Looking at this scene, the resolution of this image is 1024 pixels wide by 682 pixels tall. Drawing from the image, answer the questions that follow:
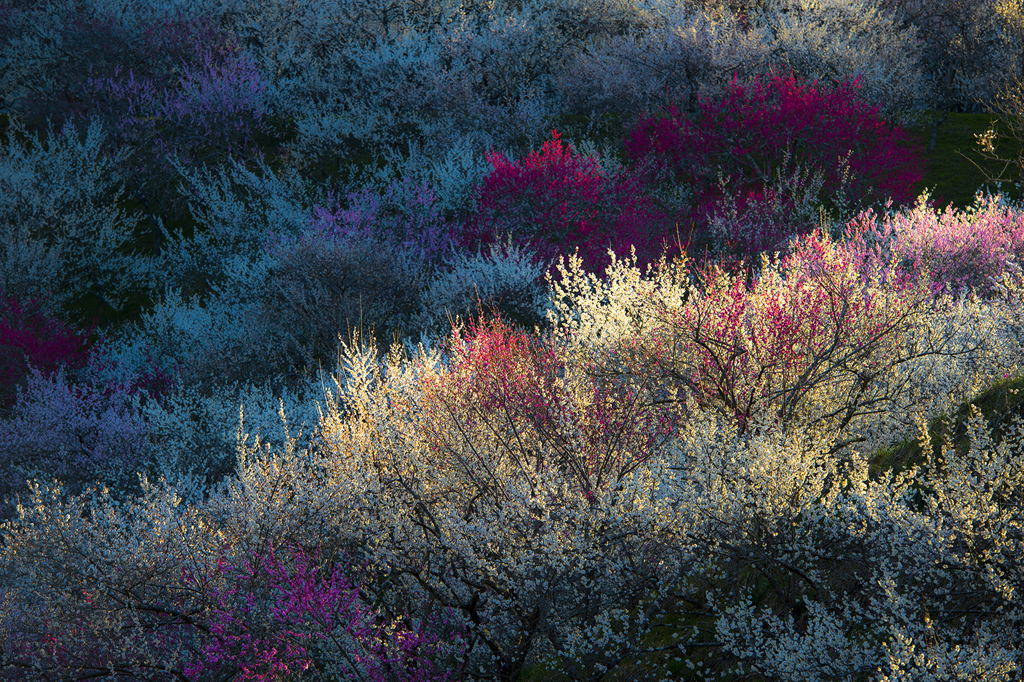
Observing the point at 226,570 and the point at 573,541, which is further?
the point at 226,570

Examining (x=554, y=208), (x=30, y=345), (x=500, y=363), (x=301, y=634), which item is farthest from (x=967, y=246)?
(x=30, y=345)

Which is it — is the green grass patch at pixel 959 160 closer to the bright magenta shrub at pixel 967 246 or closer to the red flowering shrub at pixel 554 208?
the bright magenta shrub at pixel 967 246

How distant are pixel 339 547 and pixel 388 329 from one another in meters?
13.5

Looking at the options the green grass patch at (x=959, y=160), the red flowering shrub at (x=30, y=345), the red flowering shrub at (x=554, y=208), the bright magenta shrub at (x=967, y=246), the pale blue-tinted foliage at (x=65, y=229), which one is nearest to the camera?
the bright magenta shrub at (x=967, y=246)

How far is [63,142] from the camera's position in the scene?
1387 inches

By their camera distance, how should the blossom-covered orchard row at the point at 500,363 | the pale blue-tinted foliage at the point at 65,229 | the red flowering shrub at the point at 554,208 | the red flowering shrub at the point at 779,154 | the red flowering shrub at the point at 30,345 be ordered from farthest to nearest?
the pale blue-tinted foliage at the point at 65,229
the red flowering shrub at the point at 779,154
the red flowering shrub at the point at 554,208
the red flowering shrub at the point at 30,345
the blossom-covered orchard row at the point at 500,363

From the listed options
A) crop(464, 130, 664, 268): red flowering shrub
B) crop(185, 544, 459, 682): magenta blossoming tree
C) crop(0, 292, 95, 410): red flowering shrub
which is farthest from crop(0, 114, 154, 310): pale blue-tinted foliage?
crop(185, 544, 459, 682): magenta blossoming tree

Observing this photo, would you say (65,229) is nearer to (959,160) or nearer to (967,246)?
(967,246)

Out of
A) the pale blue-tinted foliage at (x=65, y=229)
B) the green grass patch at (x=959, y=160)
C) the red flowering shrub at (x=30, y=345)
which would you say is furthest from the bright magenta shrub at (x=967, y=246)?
the pale blue-tinted foliage at (x=65, y=229)

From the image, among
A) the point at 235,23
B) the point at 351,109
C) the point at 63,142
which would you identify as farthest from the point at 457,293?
the point at 235,23

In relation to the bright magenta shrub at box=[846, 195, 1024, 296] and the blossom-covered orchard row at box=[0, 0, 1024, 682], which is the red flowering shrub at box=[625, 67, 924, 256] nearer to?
the blossom-covered orchard row at box=[0, 0, 1024, 682]

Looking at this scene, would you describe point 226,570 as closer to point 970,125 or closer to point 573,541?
point 573,541

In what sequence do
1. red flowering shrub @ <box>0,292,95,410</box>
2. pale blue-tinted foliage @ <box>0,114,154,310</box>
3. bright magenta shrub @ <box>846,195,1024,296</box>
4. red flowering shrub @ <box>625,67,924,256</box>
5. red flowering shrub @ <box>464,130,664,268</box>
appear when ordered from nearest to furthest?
1. bright magenta shrub @ <box>846,195,1024,296</box>
2. red flowering shrub @ <box>0,292,95,410</box>
3. red flowering shrub @ <box>464,130,664,268</box>
4. red flowering shrub @ <box>625,67,924,256</box>
5. pale blue-tinted foliage @ <box>0,114,154,310</box>

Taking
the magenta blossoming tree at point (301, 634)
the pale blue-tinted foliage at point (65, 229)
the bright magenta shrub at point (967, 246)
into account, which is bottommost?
the magenta blossoming tree at point (301, 634)
